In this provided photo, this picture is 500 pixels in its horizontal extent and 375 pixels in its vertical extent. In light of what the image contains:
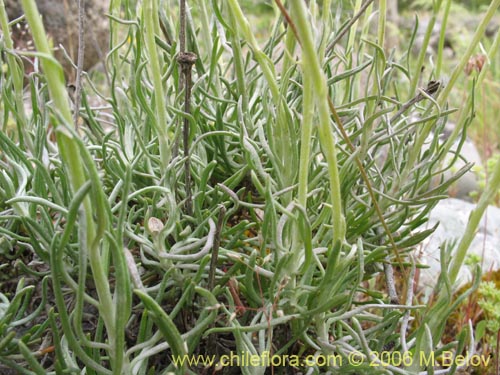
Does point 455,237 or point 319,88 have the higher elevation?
point 319,88

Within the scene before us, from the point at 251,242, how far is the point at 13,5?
2313 mm

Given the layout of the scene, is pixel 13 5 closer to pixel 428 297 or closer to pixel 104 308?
pixel 428 297

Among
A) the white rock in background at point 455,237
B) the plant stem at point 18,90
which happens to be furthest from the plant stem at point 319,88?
the white rock in background at point 455,237

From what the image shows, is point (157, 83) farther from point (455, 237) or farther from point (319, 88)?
point (455, 237)

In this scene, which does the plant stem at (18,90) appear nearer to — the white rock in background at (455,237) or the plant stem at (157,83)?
the plant stem at (157,83)

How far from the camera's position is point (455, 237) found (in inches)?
42.0

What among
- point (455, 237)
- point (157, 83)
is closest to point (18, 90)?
point (157, 83)

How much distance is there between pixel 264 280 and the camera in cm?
52

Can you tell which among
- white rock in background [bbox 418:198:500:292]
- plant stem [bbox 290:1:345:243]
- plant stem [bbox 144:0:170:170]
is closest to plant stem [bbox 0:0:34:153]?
plant stem [bbox 144:0:170:170]

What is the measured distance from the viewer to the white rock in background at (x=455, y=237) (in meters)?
1.01

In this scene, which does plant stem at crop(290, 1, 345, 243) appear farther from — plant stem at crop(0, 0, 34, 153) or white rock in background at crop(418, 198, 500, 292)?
white rock in background at crop(418, 198, 500, 292)

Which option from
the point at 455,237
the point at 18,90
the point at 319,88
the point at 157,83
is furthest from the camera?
the point at 455,237

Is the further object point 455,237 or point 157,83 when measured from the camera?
point 455,237

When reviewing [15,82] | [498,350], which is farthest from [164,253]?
[498,350]
